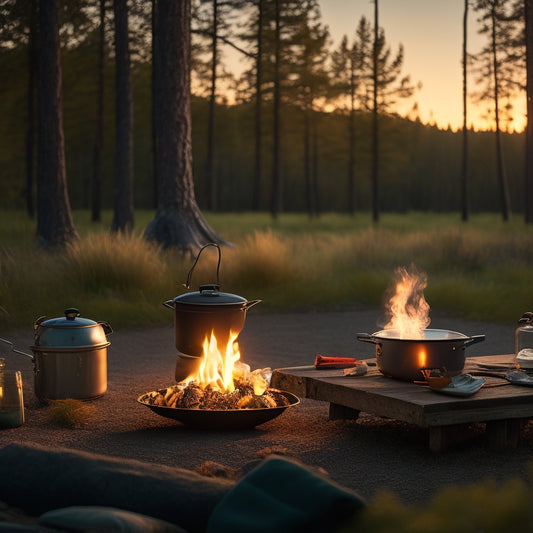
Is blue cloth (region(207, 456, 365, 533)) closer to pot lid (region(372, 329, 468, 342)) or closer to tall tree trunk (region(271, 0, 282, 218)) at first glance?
pot lid (region(372, 329, 468, 342))

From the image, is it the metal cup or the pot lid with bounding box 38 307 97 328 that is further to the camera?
the pot lid with bounding box 38 307 97 328

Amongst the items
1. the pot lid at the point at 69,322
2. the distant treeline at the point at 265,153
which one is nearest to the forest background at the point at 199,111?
the distant treeline at the point at 265,153

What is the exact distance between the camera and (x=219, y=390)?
5527 mm

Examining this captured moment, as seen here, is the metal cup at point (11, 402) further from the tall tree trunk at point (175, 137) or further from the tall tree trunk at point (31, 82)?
the tall tree trunk at point (31, 82)

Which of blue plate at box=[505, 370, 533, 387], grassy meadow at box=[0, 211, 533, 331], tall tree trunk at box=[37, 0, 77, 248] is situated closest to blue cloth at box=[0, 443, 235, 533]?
blue plate at box=[505, 370, 533, 387]

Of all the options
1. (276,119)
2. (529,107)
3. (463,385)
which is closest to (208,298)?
(463,385)

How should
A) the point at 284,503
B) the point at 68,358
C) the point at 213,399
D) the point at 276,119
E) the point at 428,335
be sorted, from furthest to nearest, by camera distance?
the point at 276,119, the point at 68,358, the point at 428,335, the point at 213,399, the point at 284,503

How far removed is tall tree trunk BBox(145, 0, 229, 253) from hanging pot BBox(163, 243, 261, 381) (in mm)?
8664

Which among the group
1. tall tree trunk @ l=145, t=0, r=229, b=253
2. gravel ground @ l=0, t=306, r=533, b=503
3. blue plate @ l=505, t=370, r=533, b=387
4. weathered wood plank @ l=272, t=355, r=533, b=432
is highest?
tall tree trunk @ l=145, t=0, r=229, b=253

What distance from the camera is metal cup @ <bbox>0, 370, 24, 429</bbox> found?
5.45 metres

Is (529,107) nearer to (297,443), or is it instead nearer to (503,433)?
(503,433)

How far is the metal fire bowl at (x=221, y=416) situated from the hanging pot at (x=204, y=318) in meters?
0.72

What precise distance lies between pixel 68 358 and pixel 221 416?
1.43 m

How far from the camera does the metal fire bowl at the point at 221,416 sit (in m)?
5.27
